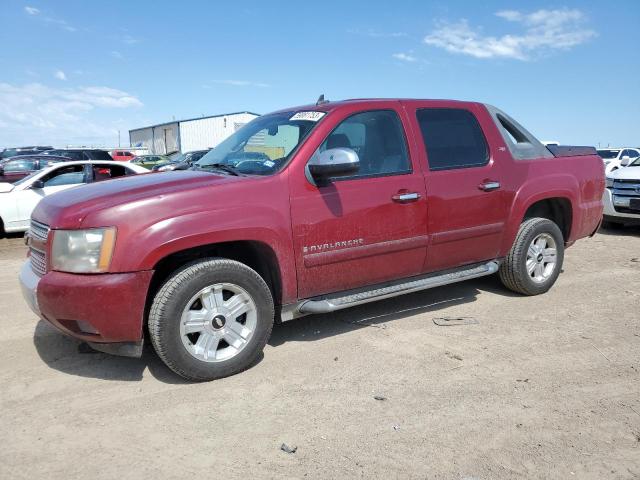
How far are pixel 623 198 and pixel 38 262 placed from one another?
29.7 feet

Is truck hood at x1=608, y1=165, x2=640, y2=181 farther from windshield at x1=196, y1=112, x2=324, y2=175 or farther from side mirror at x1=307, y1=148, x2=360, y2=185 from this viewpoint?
side mirror at x1=307, y1=148, x2=360, y2=185

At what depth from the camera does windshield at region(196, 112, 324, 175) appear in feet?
12.6

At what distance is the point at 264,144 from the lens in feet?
13.5

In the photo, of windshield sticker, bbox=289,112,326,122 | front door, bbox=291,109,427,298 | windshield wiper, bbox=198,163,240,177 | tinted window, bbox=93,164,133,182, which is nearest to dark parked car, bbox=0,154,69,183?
tinted window, bbox=93,164,133,182

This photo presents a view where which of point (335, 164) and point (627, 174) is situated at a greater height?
point (335, 164)

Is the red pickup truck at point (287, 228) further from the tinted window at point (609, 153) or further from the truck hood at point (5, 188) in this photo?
the tinted window at point (609, 153)

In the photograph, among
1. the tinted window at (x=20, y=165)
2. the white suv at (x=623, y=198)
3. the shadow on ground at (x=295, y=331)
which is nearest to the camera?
the shadow on ground at (x=295, y=331)

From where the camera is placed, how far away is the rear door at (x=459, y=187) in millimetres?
4312

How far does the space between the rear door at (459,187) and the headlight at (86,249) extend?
2434 millimetres

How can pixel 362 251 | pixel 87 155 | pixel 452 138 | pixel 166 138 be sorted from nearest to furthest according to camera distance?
pixel 362 251, pixel 452 138, pixel 87 155, pixel 166 138

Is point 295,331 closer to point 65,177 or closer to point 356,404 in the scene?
point 356,404

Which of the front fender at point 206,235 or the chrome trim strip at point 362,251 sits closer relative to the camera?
the front fender at point 206,235

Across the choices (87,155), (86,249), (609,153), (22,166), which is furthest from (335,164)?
(609,153)

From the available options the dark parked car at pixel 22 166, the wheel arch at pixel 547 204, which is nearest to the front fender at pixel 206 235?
the wheel arch at pixel 547 204
